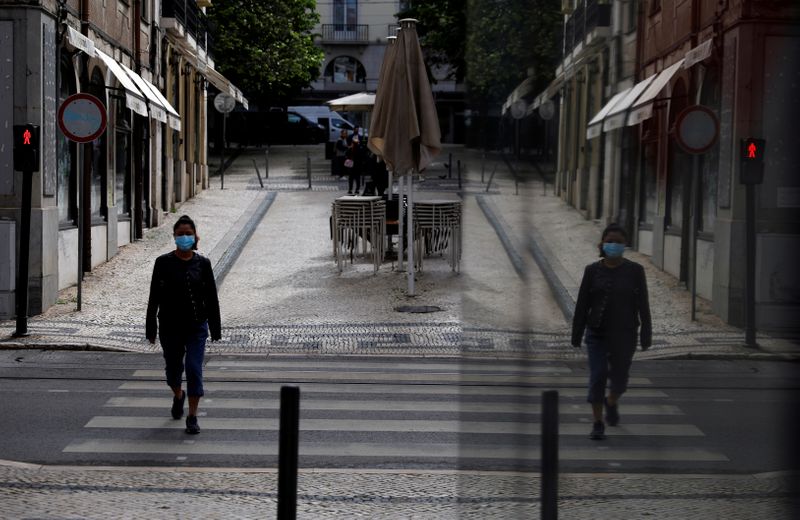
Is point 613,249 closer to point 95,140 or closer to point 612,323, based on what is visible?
point 612,323

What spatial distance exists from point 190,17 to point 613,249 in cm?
2512

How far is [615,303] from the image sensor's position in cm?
139

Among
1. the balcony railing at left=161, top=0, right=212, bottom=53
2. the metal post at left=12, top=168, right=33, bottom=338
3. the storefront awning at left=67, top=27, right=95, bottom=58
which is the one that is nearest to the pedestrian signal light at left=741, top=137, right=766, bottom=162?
the metal post at left=12, top=168, right=33, bottom=338

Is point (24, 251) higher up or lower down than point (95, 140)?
lower down

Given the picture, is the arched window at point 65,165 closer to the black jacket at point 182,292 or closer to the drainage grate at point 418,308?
the drainage grate at point 418,308

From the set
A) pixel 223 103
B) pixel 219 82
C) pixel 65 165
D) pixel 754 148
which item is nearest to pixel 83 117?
pixel 65 165

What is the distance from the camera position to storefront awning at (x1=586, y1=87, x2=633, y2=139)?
134cm

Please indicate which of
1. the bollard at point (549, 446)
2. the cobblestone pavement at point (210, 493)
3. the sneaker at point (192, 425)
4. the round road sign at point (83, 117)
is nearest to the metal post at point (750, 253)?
the bollard at point (549, 446)

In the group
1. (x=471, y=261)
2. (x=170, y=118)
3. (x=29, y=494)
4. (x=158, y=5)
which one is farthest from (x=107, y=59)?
(x=471, y=261)

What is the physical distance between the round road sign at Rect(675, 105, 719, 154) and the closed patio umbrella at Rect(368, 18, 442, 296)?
12.0 metres

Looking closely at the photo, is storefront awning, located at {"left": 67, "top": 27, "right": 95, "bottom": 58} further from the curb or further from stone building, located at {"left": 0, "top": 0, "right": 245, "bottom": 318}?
the curb

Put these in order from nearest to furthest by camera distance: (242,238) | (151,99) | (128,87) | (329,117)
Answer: (128,87) → (151,99) → (242,238) → (329,117)

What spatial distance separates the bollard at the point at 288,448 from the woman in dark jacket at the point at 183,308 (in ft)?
15.3

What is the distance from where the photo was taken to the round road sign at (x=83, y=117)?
1216cm
